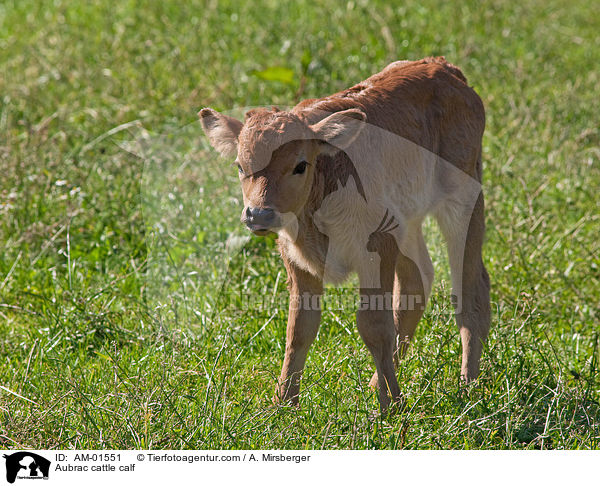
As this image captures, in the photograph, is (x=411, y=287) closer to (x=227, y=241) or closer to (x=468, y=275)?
(x=468, y=275)

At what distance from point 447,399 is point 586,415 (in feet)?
2.24

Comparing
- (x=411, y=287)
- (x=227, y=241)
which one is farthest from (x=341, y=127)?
(x=227, y=241)

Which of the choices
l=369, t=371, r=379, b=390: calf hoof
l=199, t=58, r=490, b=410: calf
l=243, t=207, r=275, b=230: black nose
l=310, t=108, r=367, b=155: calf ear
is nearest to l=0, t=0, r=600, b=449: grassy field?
l=369, t=371, r=379, b=390: calf hoof

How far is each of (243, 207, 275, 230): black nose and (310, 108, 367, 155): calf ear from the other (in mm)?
490

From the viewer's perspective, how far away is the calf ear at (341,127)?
405 cm

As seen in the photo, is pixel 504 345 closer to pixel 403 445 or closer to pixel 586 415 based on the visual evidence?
pixel 586 415

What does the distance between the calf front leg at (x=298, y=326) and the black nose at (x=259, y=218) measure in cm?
73
